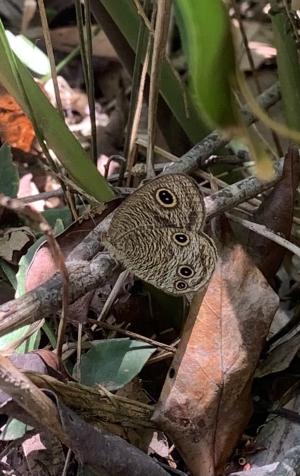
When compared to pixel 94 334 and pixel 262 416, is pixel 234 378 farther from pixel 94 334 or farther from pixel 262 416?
pixel 94 334

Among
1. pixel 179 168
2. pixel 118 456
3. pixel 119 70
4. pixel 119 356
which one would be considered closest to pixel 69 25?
pixel 119 70

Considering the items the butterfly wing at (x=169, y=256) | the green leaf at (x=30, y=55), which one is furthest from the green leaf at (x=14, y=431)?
the green leaf at (x=30, y=55)

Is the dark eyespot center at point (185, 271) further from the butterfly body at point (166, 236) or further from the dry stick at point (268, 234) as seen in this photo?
the dry stick at point (268, 234)

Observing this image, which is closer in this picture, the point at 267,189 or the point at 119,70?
the point at 267,189

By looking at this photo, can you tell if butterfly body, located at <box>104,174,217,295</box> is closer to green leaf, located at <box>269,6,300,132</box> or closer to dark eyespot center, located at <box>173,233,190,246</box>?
dark eyespot center, located at <box>173,233,190,246</box>

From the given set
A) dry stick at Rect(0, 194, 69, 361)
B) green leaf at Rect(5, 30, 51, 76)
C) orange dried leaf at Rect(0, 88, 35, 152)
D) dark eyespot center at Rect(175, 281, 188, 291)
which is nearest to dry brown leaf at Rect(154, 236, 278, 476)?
dark eyespot center at Rect(175, 281, 188, 291)

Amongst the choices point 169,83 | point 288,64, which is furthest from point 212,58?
point 169,83
